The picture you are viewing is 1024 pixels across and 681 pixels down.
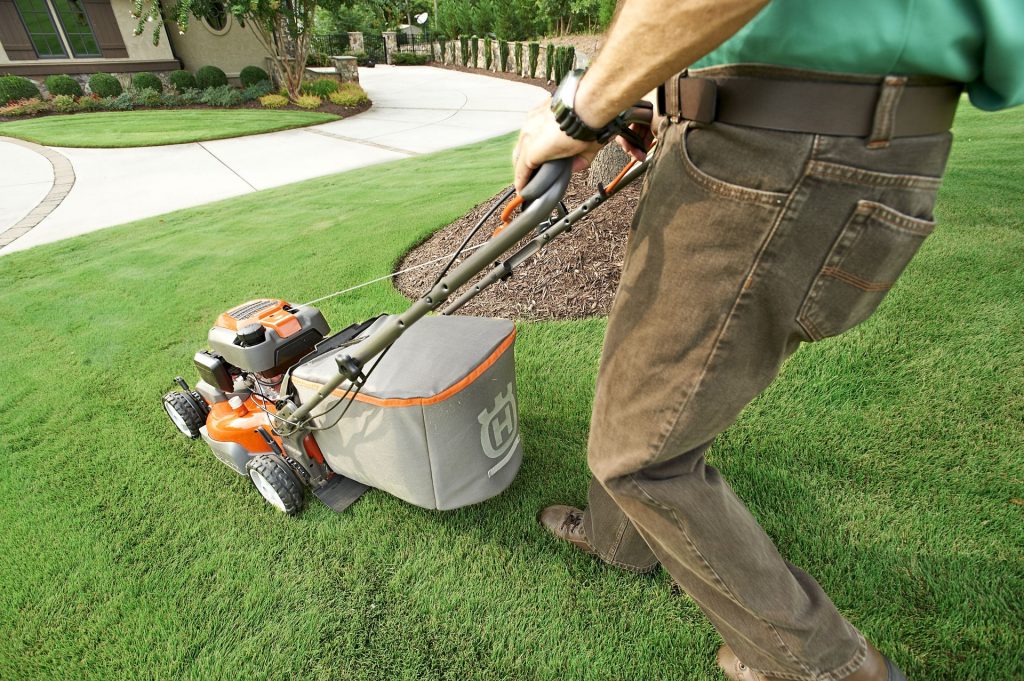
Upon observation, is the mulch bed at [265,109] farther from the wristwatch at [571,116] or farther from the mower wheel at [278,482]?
the wristwatch at [571,116]

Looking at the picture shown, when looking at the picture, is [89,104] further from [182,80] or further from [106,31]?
[106,31]

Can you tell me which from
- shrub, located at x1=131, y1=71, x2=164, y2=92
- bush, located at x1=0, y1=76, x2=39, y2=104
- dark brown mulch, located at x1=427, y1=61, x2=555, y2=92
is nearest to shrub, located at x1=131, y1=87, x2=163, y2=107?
shrub, located at x1=131, y1=71, x2=164, y2=92

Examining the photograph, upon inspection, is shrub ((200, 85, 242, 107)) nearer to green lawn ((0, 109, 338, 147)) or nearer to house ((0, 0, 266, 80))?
green lawn ((0, 109, 338, 147))

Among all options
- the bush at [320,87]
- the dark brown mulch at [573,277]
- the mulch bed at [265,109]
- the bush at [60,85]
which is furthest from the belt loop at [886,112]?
the bush at [60,85]

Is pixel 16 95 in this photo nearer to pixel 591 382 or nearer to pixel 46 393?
pixel 46 393

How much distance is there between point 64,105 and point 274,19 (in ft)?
16.6

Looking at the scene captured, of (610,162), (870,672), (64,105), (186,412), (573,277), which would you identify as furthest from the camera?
(64,105)

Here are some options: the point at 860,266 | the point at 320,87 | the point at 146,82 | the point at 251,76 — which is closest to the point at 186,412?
the point at 860,266

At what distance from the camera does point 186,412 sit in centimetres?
213

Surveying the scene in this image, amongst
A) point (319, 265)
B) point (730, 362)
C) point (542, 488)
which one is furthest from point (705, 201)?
point (319, 265)

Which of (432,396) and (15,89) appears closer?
(432,396)

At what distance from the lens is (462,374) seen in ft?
4.74

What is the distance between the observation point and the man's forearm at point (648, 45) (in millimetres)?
638

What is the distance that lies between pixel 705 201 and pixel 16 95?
1614 cm
